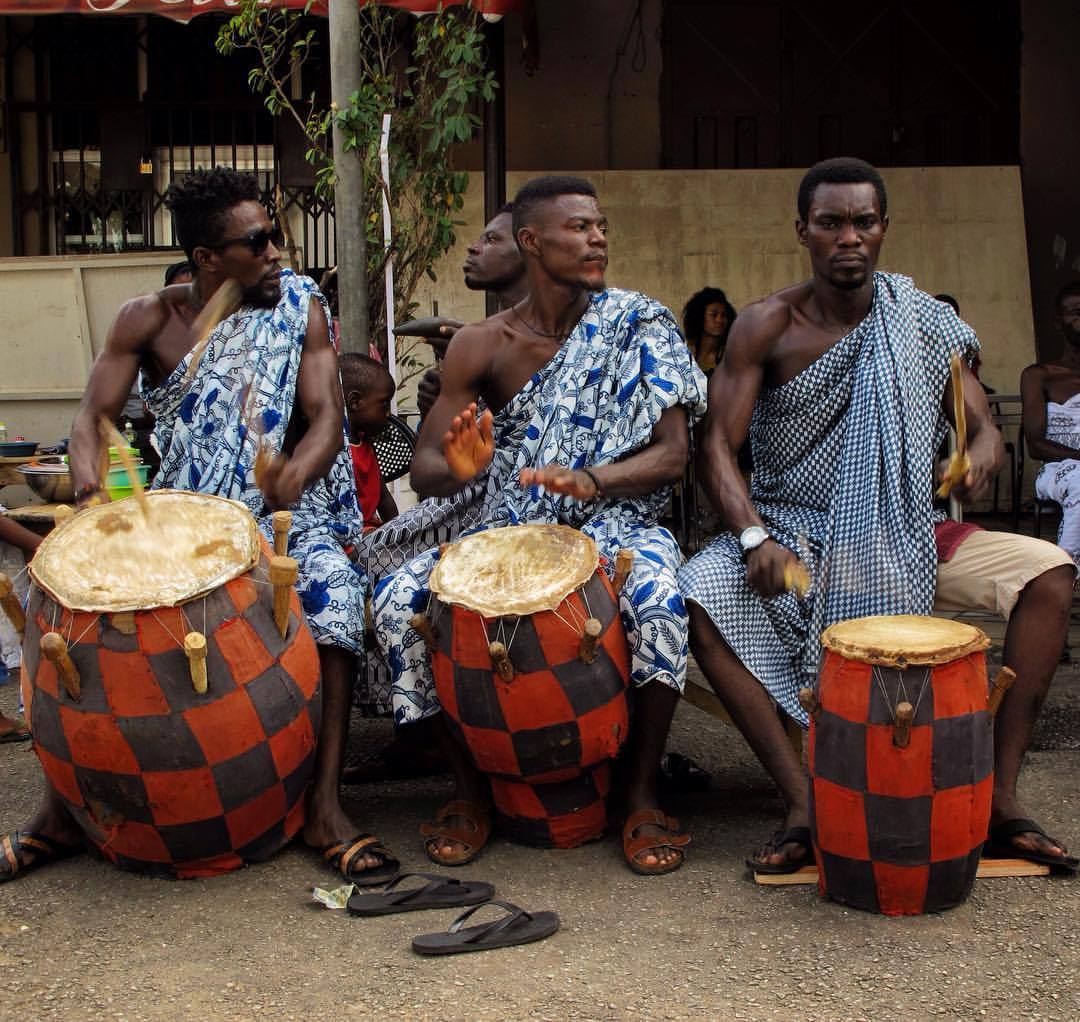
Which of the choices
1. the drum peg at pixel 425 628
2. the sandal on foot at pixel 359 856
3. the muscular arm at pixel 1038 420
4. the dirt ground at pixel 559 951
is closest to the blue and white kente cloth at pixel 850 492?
the dirt ground at pixel 559 951

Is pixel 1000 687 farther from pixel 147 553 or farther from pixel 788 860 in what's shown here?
pixel 147 553

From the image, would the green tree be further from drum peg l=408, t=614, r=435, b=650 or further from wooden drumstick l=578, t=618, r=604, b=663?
wooden drumstick l=578, t=618, r=604, b=663

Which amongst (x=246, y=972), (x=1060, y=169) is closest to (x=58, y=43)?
(x=1060, y=169)

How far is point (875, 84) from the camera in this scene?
925cm

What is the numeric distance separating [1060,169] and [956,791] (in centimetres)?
725

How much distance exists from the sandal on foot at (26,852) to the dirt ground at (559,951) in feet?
0.15

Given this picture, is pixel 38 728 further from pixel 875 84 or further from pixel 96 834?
pixel 875 84

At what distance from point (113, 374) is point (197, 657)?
4.44 feet

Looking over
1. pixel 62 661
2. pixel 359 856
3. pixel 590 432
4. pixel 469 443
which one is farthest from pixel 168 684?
pixel 590 432

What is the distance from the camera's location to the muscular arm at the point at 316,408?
4012 millimetres

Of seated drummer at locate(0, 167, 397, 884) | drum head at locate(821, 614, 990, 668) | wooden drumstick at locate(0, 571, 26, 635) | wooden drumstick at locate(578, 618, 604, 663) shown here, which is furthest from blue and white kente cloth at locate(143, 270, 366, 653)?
drum head at locate(821, 614, 990, 668)

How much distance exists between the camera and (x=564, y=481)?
3746 mm

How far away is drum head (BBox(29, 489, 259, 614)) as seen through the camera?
3.28 meters

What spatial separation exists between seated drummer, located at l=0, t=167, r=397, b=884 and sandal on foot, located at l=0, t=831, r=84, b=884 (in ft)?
3.09
